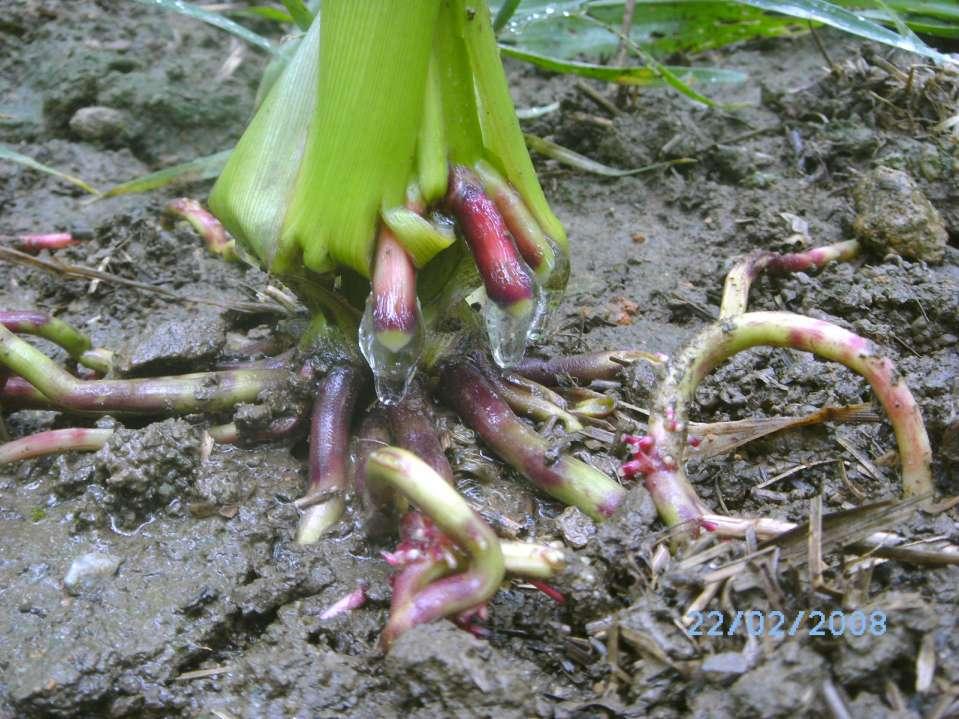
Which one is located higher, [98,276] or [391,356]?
[391,356]

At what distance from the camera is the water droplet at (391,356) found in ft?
3.71

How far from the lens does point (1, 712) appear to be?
1.03 m

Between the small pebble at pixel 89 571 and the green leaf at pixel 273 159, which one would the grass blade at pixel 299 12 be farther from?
the small pebble at pixel 89 571

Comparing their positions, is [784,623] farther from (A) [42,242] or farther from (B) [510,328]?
(A) [42,242]

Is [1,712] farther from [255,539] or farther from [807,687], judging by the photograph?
[807,687]

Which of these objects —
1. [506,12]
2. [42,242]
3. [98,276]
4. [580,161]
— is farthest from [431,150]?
[42,242]

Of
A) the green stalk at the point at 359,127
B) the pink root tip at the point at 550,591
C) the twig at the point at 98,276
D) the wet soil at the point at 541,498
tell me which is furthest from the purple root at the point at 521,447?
the twig at the point at 98,276

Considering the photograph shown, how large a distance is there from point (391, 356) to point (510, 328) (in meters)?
0.16

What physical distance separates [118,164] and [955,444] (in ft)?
6.24

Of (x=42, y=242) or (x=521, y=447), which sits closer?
(x=521, y=447)

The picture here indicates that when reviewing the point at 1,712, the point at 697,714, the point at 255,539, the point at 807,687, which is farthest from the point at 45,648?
the point at 807,687

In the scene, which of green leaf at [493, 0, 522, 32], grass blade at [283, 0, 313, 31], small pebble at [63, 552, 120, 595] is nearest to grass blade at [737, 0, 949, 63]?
green leaf at [493, 0, 522, 32]

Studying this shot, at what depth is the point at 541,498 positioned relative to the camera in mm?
1297

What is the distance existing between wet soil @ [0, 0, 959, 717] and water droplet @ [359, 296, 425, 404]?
0.15m
